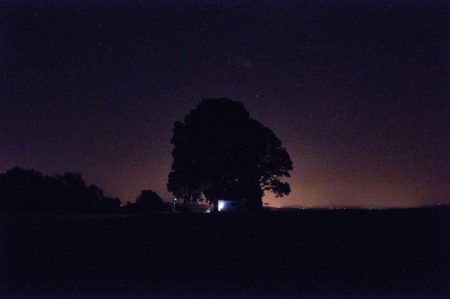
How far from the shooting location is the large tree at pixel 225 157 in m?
32.9

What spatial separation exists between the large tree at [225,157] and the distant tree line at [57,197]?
7.70 meters

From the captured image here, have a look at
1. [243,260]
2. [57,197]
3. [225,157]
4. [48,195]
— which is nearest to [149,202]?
Answer: [57,197]

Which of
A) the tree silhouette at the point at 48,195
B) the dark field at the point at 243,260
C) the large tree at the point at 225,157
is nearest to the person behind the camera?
the dark field at the point at 243,260

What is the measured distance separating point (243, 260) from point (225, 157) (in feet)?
70.5

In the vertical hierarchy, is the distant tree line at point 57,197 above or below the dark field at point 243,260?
above

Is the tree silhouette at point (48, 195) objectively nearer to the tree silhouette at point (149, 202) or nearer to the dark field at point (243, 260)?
the tree silhouette at point (149, 202)

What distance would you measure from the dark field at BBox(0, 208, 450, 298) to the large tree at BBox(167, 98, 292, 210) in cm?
1706

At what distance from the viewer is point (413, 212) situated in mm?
16375

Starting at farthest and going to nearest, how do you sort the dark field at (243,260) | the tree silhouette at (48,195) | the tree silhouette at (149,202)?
the tree silhouette at (149,202)
the tree silhouette at (48,195)
the dark field at (243,260)

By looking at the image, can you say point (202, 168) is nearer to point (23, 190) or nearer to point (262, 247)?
point (23, 190)

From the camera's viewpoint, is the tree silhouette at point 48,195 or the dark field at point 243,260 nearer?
the dark field at point 243,260

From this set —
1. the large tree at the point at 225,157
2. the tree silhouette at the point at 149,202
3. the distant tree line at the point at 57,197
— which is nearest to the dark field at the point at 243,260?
the large tree at the point at 225,157

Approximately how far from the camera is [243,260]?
37.1 ft

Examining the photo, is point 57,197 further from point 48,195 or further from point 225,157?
point 225,157
